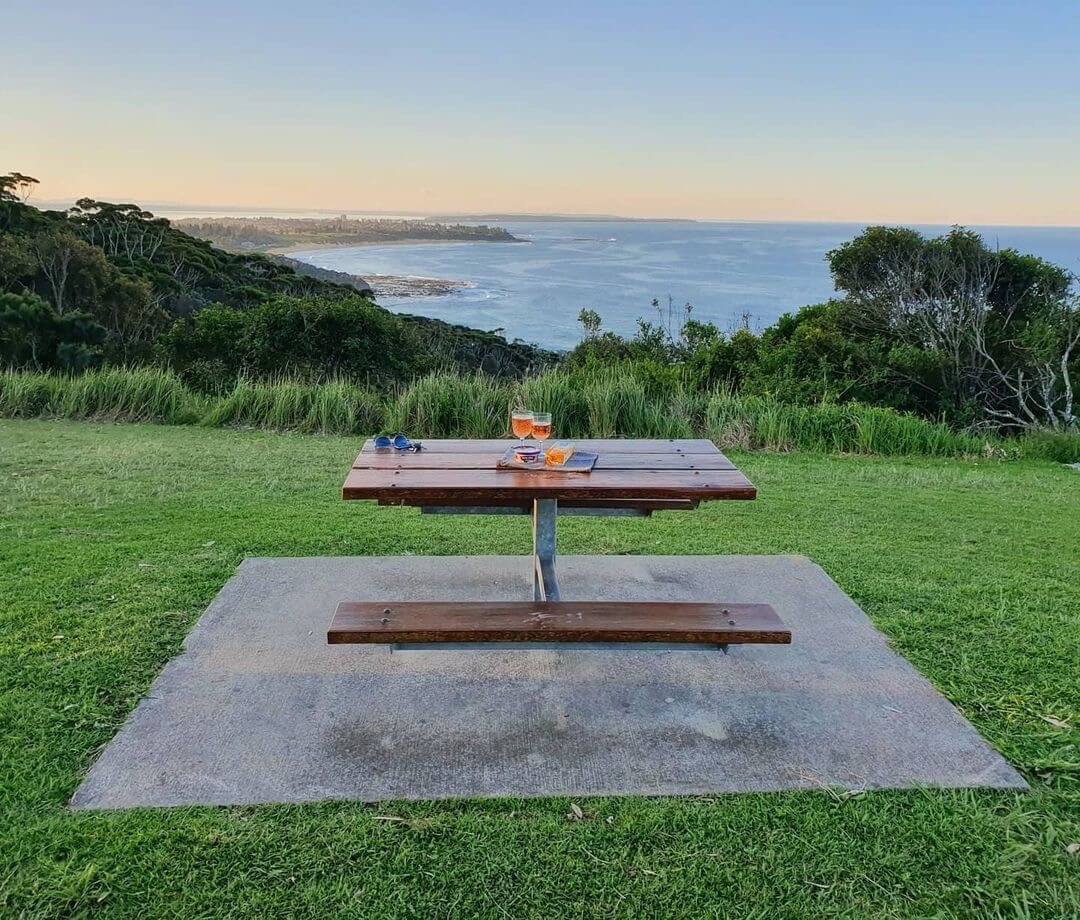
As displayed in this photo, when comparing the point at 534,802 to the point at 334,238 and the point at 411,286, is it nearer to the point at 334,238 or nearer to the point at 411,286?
the point at 411,286

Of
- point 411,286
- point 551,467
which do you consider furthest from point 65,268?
point 411,286

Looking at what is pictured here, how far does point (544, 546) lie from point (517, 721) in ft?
2.38

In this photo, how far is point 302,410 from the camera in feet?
28.3

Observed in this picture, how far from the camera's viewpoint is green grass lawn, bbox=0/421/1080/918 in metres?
1.71

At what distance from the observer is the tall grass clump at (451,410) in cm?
816

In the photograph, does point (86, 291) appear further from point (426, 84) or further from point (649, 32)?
point (649, 32)

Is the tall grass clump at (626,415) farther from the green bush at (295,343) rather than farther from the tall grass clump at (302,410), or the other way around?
the green bush at (295,343)

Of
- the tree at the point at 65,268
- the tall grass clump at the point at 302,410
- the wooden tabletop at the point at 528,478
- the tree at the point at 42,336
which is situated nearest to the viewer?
the wooden tabletop at the point at 528,478

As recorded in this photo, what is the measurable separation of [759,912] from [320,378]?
10.9 metres

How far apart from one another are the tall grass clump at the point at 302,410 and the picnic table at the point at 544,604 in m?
5.75

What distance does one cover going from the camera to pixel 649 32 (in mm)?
16391

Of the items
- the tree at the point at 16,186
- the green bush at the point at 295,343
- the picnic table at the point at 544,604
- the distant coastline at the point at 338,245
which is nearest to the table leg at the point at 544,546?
the picnic table at the point at 544,604

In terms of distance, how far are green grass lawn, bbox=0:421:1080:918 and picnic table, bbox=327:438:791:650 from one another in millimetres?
448

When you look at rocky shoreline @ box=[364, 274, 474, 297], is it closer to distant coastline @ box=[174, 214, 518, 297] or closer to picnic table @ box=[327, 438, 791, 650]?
distant coastline @ box=[174, 214, 518, 297]
